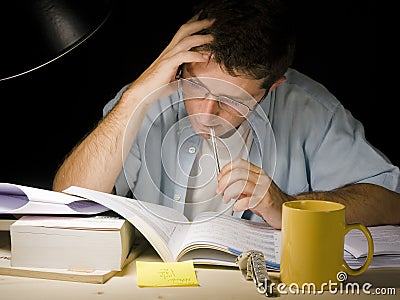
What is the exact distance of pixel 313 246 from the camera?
37.2 inches

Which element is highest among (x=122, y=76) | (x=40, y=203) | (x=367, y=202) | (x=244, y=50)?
(x=244, y=50)

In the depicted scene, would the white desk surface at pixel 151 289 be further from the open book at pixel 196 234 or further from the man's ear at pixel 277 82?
the man's ear at pixel 277 82

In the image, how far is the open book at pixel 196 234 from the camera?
107 centimetres

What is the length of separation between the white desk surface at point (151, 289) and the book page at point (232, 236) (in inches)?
1.7

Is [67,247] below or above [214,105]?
below

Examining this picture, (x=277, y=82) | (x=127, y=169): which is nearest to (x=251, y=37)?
(x=277, y=82)

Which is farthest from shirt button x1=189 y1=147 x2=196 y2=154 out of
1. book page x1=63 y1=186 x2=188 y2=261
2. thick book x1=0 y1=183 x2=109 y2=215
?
thick book x1=0 y1=183 x2=109 y2=215

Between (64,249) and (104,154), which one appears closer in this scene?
(64,249)

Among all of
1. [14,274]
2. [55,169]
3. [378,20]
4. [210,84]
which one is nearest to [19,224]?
[14,274]

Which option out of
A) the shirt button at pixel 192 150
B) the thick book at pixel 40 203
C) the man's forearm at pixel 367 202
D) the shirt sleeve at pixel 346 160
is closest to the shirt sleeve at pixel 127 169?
the shirt button at pixel 192 150

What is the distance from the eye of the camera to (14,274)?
1.03 meters

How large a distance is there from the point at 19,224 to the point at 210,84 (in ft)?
1.58

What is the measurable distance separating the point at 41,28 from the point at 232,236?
1.55ft

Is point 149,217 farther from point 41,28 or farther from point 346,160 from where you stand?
point 346,160
